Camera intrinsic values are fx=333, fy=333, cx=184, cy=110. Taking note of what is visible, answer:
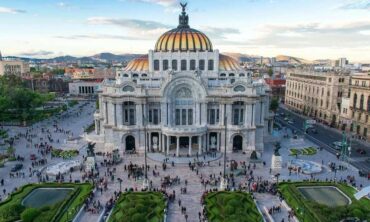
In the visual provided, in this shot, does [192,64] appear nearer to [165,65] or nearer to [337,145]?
[165,65]

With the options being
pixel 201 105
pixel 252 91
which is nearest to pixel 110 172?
pixel 201 105

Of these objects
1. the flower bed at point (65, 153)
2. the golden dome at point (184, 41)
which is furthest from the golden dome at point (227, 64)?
the flower bed at point (65, 153)

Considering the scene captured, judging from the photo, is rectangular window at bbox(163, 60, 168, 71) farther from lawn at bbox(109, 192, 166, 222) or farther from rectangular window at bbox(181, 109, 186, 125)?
lawn at bbox(109, 192, 166, 222)

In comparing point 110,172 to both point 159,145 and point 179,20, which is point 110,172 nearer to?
point 159,145

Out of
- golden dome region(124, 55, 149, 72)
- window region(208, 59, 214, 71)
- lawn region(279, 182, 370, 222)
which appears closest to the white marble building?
window region(208, 59, 214, 71)

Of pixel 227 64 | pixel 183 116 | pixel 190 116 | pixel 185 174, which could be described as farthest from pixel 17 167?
pixel 227 64

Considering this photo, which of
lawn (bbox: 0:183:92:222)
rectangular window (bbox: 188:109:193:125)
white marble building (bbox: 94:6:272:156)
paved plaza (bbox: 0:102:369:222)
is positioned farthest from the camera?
rectangular window (bbox: 188:109:193:125)
